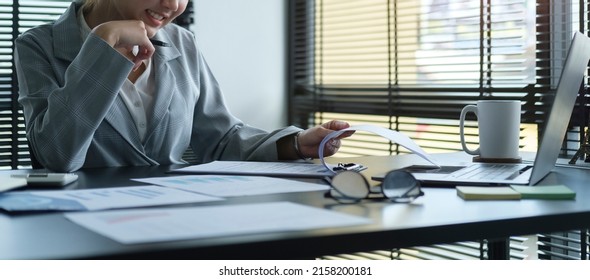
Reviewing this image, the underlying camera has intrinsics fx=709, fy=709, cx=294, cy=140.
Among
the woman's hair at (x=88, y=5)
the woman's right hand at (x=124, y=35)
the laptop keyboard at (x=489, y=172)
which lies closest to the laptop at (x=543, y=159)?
the laptop keyboard at (x=489, y=172)

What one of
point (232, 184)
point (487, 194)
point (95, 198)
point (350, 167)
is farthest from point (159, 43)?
point (487, 194)

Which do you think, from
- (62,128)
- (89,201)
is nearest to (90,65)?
(62,128)

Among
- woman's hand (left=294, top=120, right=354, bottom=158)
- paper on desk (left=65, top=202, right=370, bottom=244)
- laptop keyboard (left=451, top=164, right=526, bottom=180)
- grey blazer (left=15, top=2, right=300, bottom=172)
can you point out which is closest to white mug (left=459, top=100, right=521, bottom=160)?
laptop keyboard (left=451, top=164, right=526, bottom=180)

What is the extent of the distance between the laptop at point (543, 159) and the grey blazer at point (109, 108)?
448mm

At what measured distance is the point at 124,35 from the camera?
1.36 metres

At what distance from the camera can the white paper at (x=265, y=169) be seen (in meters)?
1.23

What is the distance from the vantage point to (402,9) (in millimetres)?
2748

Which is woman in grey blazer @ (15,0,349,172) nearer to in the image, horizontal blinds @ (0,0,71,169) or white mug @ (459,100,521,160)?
white mug @ (459,100,521,160)

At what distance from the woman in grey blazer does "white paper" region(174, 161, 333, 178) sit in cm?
15

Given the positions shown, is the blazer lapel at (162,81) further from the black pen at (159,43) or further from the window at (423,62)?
the window at (423,62)

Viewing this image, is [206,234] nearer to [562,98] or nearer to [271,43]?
[562,98]

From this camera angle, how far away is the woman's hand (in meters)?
1.50

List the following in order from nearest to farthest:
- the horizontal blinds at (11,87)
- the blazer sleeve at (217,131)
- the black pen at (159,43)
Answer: the blazer sleeve at (217,131) → the black pen at (159,43) → the horizontal blinds at (11,87)
